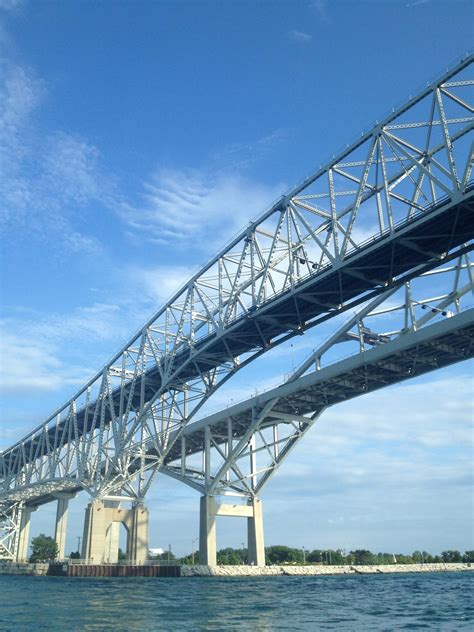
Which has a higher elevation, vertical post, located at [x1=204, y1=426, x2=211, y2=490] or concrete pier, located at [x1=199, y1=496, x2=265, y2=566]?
vertical post, located at [x1=204, y1=426, x2=211, y2=490]

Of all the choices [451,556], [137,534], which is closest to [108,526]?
[137,534]

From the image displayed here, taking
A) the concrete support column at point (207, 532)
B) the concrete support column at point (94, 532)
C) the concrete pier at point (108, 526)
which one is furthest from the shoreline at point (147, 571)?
the concrete pier at point (108, 526)

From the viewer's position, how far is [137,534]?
228ft

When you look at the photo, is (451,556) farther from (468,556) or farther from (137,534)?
(137,534)

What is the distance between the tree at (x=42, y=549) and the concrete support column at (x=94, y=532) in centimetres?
4534

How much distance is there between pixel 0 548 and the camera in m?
115

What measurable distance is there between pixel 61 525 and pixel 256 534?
4788 cm

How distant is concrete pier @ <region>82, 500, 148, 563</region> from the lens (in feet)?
219

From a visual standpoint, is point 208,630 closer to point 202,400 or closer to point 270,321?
point 270,321

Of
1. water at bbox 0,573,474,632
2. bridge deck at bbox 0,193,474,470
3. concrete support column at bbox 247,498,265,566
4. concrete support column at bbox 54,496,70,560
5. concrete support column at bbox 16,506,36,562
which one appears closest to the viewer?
water at bbox 0,573,474,632

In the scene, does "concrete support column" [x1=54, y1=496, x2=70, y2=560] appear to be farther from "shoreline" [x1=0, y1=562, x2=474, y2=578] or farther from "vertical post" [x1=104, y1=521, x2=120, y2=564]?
"vertical post" [x1=104, y1=521, x2=120, y2=564]

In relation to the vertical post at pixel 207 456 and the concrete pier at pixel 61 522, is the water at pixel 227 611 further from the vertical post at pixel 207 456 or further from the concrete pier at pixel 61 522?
the concrete pier at pixel 61 522

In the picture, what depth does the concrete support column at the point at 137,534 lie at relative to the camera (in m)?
69.7

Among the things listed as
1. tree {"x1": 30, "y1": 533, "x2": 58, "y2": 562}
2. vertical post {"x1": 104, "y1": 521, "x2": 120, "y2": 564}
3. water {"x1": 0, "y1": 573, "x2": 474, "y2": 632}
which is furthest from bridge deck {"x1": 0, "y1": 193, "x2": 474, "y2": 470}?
tree {"x1": 30, "y1": 533, "x2": 58, "y2": 562}
